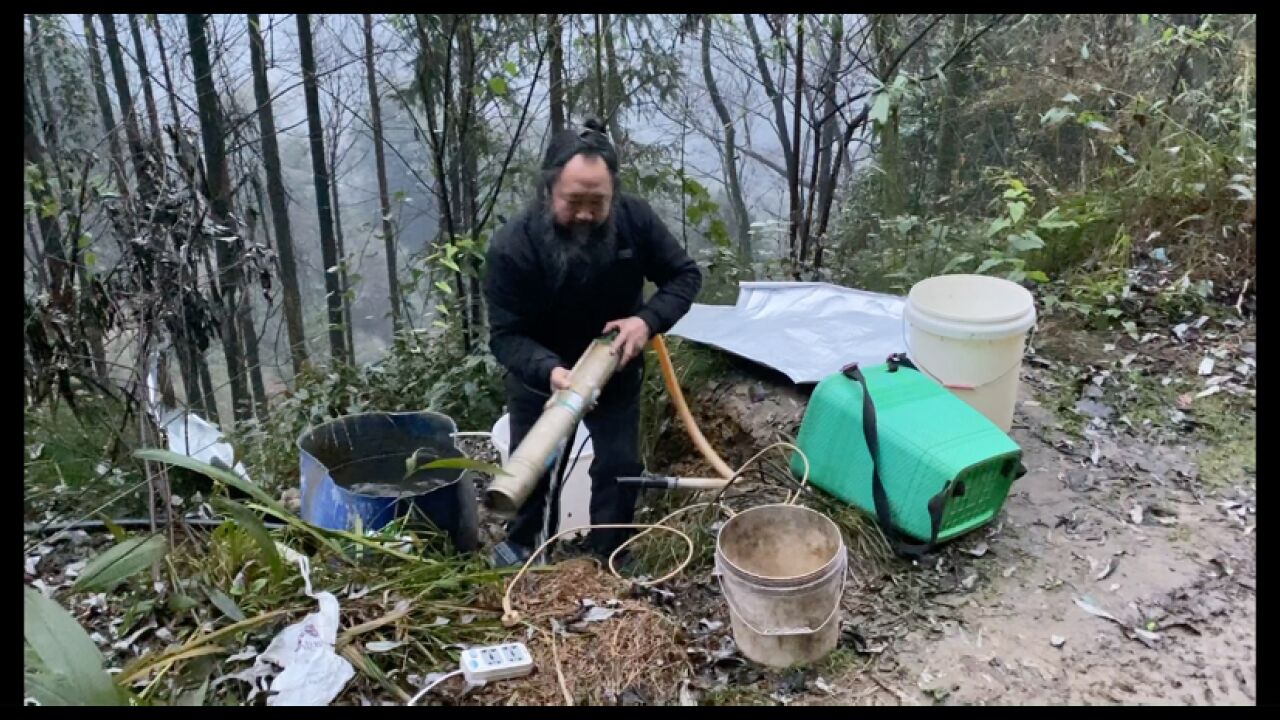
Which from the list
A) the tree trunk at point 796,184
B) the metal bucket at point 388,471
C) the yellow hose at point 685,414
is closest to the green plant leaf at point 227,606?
the metal bucket at point 388,471

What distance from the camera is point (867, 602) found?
2.63 meters

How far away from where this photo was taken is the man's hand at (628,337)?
2953 mm

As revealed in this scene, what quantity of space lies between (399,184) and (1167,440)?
8.09 meters

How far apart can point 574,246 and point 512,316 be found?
0.33m

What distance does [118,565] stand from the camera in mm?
2145

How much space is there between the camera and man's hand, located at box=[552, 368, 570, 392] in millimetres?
2788

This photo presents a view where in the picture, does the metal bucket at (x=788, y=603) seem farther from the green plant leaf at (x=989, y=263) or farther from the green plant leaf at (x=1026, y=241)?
the green plant leaf at (x=1026, y=241)

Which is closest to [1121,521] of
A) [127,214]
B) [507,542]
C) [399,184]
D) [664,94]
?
[507,542]

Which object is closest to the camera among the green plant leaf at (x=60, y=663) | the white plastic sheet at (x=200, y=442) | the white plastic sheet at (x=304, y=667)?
the green plant leaf at (x=60, y=663)

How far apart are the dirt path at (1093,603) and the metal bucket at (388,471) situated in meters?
1.37

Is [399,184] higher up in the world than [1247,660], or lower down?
higher up

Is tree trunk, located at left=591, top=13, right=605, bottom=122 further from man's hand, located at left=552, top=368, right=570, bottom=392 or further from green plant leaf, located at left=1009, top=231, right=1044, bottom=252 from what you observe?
man's hand, located at left=552, top=368, right=570, bottom=392

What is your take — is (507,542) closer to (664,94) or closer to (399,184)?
Result: (664,94)


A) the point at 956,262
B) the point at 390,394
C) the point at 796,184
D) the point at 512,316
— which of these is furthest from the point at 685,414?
the point at 796,184
